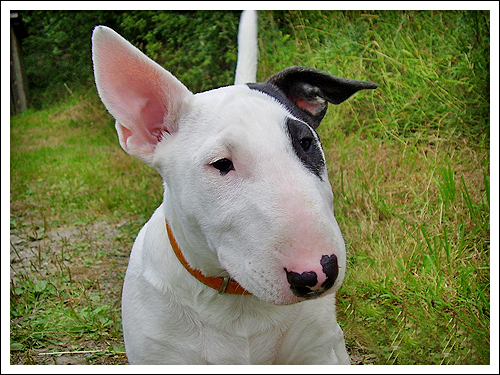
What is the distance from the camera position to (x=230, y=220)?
1441mm

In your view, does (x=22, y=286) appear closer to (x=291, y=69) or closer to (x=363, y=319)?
(x=363, y=319)

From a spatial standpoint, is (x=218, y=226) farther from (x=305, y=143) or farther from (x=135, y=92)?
(x=135, y=92)

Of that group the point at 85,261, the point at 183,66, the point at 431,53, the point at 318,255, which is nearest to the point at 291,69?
the point at 318,255

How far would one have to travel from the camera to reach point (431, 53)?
2953 mm

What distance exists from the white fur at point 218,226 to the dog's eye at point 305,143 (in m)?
0.06

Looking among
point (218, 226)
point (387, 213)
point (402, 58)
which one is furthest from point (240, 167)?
point (402, 58)

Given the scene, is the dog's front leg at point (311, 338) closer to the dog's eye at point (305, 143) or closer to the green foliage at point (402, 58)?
the dog's eye at point (305, 143)

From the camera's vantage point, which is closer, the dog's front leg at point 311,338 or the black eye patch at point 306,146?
the black eye patch at point 306,146

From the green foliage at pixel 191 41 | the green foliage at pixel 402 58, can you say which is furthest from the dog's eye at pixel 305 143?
the green foliage at pixel 191 41

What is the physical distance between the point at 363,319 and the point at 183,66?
6.09 feet

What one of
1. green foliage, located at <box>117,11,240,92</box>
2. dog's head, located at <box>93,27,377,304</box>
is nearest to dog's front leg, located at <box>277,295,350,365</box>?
dog's head, located at <box>93,27,377,304</box>

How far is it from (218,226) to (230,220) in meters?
0.05

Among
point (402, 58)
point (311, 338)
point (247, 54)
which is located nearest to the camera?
point (311, 338)

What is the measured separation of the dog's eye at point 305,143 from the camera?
151 centimetres
